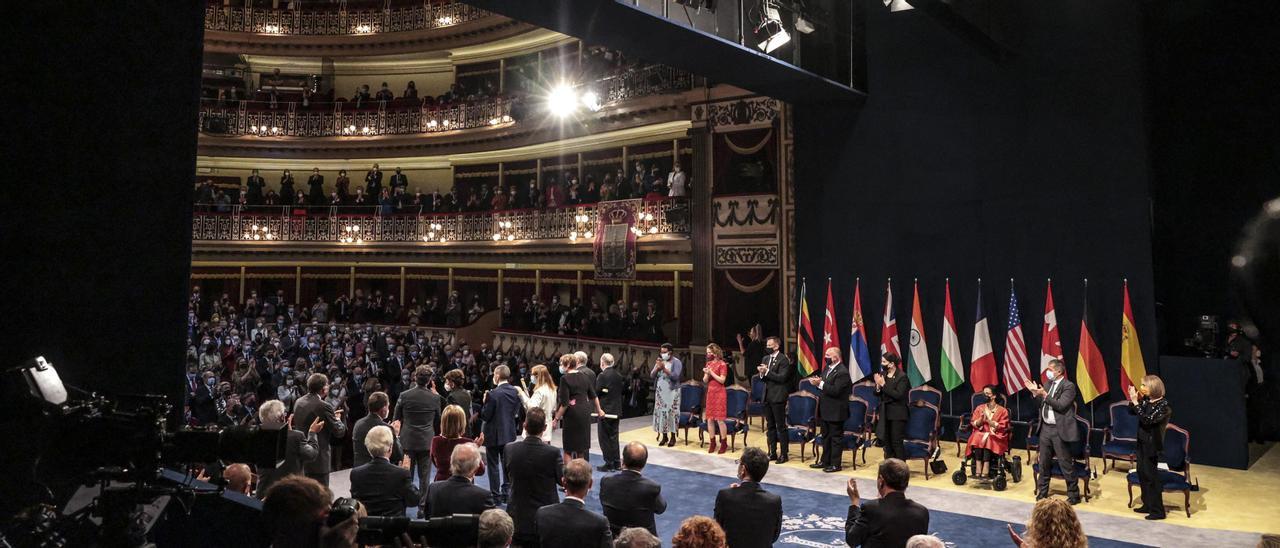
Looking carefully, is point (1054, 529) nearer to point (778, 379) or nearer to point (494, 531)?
point (494, 531)

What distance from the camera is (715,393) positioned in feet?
34.6

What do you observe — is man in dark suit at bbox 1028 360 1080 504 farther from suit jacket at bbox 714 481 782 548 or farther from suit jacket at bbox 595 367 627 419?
suit jacket at bbox 714 481 782 548

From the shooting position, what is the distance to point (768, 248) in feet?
48.3

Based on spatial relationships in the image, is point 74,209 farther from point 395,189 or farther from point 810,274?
point 395,189

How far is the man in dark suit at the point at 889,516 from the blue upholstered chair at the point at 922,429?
521cm

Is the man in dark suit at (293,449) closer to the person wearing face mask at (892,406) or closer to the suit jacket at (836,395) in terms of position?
the suit jacket at (836,395)

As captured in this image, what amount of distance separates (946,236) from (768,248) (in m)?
3.57

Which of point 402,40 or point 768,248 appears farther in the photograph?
point 402,40

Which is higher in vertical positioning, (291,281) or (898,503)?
(291,281)

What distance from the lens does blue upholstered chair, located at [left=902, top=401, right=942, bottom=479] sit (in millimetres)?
9477

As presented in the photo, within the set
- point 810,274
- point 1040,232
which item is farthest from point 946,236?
point 810,274

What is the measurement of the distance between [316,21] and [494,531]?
23.7m

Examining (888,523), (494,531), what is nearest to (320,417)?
(494,531)

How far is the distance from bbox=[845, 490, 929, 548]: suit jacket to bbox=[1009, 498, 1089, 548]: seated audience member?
737mm
